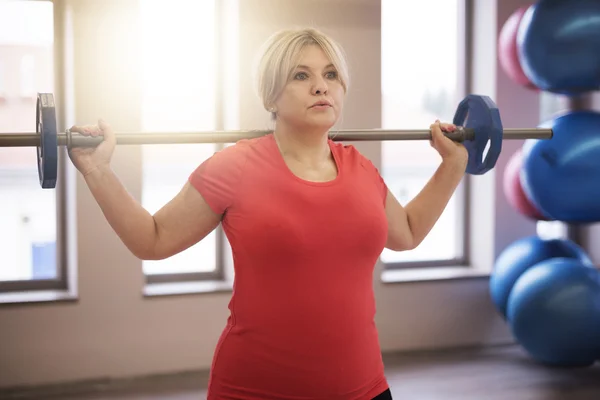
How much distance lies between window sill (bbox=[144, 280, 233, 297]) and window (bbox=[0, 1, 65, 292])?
43 cm

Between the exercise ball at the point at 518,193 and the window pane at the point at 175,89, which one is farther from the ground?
the window pane at the point at 175,89

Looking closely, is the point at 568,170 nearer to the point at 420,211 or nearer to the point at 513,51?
the point at 513,51

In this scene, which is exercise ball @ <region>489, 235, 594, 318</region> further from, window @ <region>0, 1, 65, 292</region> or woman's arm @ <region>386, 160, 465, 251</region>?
window @ <region>0, 1, 65, 292</region>

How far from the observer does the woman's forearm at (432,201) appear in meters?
1.51

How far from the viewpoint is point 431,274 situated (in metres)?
3.82

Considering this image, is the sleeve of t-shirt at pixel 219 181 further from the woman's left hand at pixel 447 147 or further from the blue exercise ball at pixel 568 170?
the blue exercise ball at pixel 568 170

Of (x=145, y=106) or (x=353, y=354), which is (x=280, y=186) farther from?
(x=145, y=106)

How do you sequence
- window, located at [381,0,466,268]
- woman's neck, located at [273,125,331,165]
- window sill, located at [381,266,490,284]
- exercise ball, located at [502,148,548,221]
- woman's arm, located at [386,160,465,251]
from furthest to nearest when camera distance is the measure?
window, located at [381,0,466,268] → window sill, located at [381,266,490,284] → exercise ball, located at [502,148,548,221] → woman's arm, located at [386,160,465,251] → woman's neck, located at [273,125,331,165]

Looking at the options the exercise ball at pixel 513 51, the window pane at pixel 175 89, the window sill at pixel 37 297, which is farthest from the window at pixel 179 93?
the exercise ball at pixel 513 51

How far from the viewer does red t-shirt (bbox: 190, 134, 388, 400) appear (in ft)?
3.99

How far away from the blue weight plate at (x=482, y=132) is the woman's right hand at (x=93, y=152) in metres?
0.84

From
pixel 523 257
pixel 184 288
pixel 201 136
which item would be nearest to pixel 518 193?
pixel 523 257

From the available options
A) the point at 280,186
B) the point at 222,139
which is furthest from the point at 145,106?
the point at 280,186

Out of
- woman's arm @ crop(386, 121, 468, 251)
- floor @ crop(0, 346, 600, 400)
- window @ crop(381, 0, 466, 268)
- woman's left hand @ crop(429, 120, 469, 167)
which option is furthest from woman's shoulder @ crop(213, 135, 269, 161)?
window @ crop(381, 0, 466, 268)
